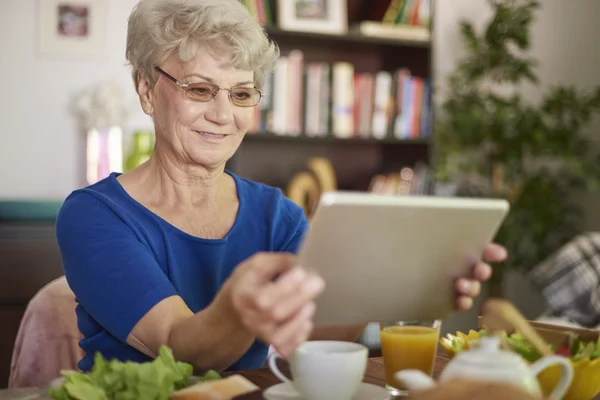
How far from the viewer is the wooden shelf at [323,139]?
3402 millimetres

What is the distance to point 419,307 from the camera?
1.10 meters

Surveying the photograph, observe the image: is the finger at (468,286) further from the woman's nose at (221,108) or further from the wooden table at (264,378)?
the woman's nose at (221,108)

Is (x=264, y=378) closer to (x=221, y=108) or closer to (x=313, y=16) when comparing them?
(x=221, y=108)

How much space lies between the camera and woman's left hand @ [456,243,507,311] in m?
1.08

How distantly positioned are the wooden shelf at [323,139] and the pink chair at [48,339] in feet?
6.15

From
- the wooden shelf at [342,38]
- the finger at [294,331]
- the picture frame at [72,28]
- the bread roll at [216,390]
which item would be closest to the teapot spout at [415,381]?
the finger at [294,331]

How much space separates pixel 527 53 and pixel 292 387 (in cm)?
387

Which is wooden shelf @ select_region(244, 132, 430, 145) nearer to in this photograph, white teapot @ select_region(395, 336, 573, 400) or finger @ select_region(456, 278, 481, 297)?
finger @ select_region(456, 278, 481, 297)

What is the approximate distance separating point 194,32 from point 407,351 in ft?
2.41

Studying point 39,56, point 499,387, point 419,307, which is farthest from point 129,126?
point 499,387

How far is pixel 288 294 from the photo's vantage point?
0.84m

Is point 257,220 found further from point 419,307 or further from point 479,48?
point 479,48

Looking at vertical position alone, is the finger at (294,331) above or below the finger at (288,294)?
below

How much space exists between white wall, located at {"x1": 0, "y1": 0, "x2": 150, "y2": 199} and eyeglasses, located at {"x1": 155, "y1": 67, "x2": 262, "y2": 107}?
6.20 ft
